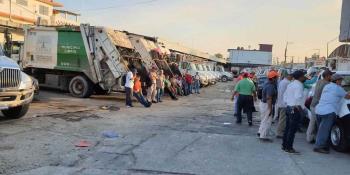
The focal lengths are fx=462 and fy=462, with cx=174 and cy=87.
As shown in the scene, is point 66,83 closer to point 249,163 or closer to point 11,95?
point 11,95

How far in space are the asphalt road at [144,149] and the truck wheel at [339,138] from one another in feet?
0.54

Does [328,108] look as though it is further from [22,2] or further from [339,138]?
[22,2]

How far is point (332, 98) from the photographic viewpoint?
9359 mm

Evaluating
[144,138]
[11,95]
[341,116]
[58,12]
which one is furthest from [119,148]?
[58,12]

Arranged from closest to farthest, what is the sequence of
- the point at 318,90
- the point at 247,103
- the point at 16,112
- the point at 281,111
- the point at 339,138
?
the point at 339,138, the point at 318,90, the point at 281,111, the point at 16,112, the point at 247,103

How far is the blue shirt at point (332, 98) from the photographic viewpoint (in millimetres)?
9367

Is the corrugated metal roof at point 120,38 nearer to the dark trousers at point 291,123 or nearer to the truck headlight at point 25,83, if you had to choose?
the truck headlight at point 25,83

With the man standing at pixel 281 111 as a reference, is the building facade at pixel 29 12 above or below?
above

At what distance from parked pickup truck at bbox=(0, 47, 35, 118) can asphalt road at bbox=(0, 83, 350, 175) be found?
0.37 metres

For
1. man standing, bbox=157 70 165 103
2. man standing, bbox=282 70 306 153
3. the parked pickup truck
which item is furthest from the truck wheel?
man standing, bbox=157 70 165 103

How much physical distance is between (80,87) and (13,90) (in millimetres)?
8721

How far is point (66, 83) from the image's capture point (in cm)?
2020

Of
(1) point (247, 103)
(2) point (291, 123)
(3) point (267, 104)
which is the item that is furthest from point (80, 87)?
(2) point (291, 123)

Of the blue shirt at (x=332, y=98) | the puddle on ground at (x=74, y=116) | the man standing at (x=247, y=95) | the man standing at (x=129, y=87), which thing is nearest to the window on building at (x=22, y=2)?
the man standing at (x=129, y=87)
